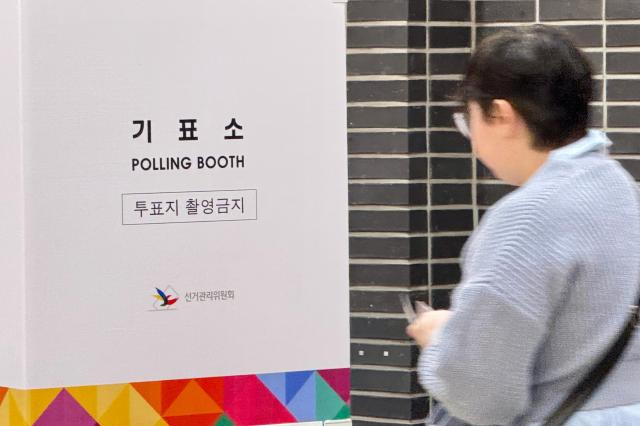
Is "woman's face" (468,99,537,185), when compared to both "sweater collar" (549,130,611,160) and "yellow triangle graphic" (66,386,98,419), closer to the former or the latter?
"sweater collar" (549,130,611,160)

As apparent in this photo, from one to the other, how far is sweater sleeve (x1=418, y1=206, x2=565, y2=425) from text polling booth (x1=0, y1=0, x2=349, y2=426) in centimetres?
75

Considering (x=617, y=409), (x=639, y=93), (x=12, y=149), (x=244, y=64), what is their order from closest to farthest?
1. (x=617, y=409)
2. (x=12, y=149)
3. (x=244, y=64)
4. (x=639, y=93)

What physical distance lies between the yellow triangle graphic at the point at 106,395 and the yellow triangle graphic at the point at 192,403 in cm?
11

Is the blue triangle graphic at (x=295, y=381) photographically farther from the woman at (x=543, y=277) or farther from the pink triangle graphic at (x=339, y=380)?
the woman at (x=543, y=277)

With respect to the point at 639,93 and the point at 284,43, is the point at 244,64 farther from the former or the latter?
the point at 639,93

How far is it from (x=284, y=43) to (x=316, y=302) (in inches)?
21.1

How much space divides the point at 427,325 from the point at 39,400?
2.84 ft

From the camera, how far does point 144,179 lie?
7.14 ft

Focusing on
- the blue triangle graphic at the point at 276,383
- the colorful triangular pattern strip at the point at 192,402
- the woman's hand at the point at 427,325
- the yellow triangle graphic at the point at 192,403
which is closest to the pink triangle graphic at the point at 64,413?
the colorful triangular pattern strip at the point at 192,402

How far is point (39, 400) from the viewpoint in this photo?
2.13 meters

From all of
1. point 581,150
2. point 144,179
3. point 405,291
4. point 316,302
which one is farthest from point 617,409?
point 405,291

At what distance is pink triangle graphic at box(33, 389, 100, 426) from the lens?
2150 mm

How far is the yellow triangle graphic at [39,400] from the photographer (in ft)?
6.97

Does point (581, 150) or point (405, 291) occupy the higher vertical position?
point (581, 150)
